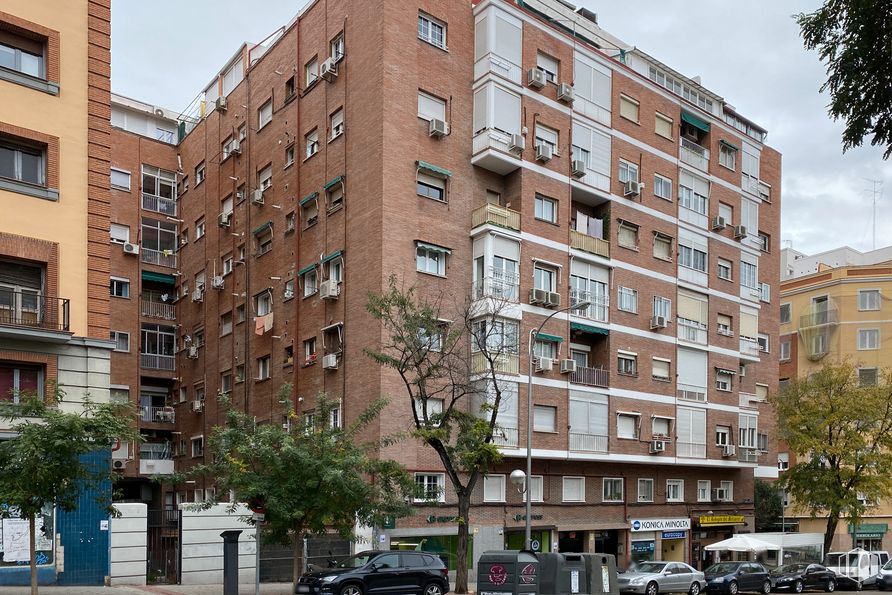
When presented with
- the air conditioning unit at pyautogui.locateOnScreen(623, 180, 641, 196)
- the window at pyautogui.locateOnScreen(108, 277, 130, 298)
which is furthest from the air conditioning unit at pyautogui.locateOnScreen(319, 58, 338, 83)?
the window at pyautogui.locateOnScreen(108, 277, 130, 298)

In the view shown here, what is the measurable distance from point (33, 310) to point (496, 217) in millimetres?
17190

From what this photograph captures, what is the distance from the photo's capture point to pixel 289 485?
23.8 meters

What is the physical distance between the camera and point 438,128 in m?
34.4

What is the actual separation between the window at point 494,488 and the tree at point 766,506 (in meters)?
29.1

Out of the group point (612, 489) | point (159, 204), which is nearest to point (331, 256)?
point (612, 489)

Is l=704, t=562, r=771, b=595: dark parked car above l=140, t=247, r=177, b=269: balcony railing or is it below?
below

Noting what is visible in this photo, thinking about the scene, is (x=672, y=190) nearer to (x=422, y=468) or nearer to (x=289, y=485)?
(x=422, y=468)

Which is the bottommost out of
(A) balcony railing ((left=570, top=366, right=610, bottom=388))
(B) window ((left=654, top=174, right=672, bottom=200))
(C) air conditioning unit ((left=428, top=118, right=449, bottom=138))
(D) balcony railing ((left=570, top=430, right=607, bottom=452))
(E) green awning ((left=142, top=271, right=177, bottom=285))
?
(D) balcony railing ((left=570, top=430, right=607, bottom=452))

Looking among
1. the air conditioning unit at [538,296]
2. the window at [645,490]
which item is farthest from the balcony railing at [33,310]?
the window at [645,490]

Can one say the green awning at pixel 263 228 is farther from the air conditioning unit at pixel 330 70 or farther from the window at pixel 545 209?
the window at pixel 545 209

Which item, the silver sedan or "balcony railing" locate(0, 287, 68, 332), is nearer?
"balcony railing" locate(0, 287, 68, 332)

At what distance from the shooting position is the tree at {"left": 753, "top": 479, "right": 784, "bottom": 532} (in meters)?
58.8

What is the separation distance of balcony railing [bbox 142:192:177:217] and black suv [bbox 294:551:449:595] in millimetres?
30983

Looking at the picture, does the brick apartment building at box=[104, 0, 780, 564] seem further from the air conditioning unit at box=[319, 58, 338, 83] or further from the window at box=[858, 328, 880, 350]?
the window at box=[858, 328, 880, 350]
